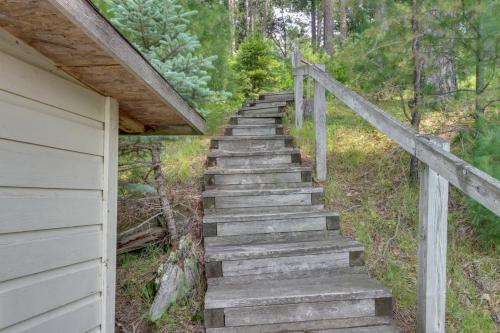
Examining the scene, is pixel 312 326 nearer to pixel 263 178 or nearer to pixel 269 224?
pixel 269 224

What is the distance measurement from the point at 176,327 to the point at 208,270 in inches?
18.0

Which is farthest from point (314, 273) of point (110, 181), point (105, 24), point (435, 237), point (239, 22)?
point (239, 22)

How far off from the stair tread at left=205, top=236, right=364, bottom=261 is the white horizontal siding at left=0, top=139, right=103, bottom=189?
116cm

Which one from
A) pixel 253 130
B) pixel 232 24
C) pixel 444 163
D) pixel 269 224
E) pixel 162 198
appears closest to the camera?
pixel 444 163

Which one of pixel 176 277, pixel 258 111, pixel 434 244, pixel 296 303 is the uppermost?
pixel 258 111

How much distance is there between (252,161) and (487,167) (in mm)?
2213

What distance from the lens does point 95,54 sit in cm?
155

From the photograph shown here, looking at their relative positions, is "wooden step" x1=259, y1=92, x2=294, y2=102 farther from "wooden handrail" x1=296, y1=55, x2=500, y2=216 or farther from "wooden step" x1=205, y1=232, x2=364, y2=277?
"wooden step" x1=205, y1=232, x2=364, y2=277

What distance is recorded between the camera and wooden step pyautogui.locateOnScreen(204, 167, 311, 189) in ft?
12.7

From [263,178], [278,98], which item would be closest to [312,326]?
[263,178]

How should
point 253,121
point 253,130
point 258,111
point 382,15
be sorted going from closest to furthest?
point 382,15
point 253,130
point 253,121
point 258,111

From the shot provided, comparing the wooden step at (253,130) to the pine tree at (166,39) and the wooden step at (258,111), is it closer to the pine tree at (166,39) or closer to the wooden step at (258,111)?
the wooden step at (258,111)

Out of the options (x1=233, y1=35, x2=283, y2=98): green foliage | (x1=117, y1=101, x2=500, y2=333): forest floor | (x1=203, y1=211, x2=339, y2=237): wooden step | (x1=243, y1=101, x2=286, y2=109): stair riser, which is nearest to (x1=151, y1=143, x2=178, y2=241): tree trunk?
(x1=117, y1=101, x2=500, y2=333): forest floor

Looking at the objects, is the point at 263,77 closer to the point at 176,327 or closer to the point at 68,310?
the point at 176,327
